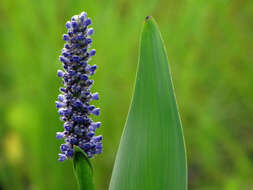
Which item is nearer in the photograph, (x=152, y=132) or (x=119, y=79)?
(x=152, y=132)

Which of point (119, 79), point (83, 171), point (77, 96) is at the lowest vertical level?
point (83, 171)

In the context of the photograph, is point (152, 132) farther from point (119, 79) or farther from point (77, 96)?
point (119, 79)

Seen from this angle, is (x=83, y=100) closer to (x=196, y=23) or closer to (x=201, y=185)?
(x=196, y=23)

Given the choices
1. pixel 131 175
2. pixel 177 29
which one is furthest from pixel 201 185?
pixel 131 175

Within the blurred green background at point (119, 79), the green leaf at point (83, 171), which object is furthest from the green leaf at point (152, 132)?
the blurred green background at point (119, 79)

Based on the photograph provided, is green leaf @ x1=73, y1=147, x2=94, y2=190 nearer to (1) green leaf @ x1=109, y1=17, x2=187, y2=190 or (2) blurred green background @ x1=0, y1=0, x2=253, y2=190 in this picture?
(1) green leaf @ x1=109, y1=17, x2=187, y2=190

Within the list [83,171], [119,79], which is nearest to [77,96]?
[83,171]
